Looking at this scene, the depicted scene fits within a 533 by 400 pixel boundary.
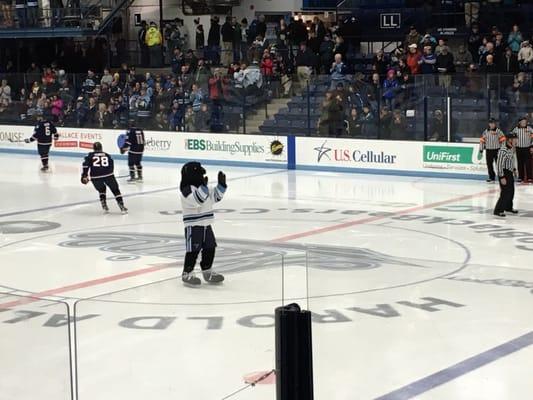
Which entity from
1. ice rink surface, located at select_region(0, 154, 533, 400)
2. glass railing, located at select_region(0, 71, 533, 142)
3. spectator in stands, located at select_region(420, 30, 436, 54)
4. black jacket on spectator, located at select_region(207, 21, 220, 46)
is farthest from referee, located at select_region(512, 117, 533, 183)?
black jacket on spectator, located at select_region(207, 21, 220, 46)

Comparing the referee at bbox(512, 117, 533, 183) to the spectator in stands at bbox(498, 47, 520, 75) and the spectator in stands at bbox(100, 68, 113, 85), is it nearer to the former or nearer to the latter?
→ the spectator in stands at bbox(498, 47, 520, 75)

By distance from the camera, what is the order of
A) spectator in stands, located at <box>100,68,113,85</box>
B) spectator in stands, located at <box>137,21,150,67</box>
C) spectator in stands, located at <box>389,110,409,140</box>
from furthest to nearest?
spectator in stands, located at <box>137,21,150,67</box>
spectator in stands, located at <box>100,68,113,85</box>
spectator in stands, located at <box>389,110,409,140</box>

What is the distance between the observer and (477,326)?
679cm

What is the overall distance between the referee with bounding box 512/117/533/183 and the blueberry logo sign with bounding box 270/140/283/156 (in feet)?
19.2

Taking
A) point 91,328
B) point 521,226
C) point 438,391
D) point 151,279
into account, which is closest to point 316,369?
point 438,391

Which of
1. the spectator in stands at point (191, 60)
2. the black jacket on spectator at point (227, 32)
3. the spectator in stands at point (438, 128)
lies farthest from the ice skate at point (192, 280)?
the black jacket on spectator at point (227, 32)

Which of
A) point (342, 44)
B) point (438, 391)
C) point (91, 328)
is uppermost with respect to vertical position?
point (342, 44)

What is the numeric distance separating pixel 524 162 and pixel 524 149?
0.91 feet

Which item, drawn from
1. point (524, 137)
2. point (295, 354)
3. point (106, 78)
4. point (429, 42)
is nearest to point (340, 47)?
point (429, 42)

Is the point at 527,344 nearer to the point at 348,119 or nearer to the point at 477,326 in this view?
the point at 477,326

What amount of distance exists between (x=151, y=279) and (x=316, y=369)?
5.16m

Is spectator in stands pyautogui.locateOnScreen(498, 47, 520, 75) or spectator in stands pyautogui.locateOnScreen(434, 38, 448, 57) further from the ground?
spectator in stands pyautogui.locateOnScreen(434, 38, 448, 57)

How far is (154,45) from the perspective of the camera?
95.5 feet

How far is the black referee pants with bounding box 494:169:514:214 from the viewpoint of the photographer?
14.9 m
